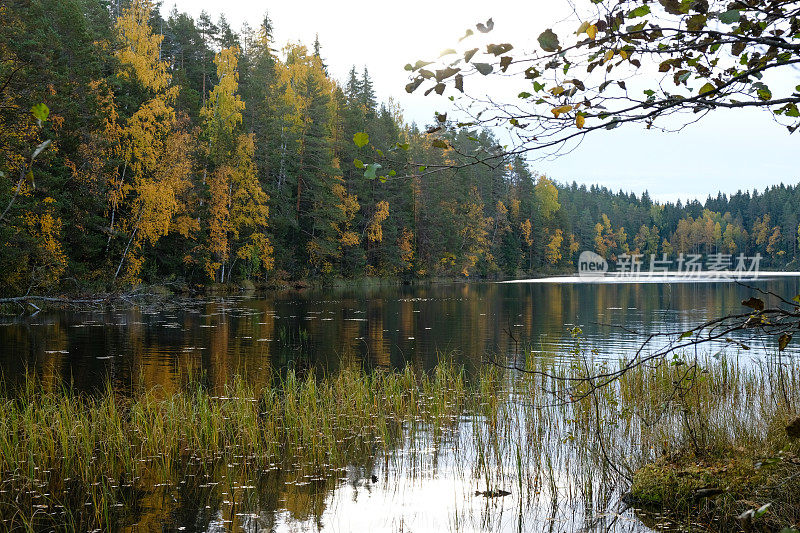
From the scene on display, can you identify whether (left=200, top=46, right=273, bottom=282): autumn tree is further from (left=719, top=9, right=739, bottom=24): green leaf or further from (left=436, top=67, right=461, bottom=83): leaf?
(left=719, top=9, right=739, bottom=24): green leaf

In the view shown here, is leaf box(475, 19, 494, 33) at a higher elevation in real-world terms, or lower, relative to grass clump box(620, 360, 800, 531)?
higher

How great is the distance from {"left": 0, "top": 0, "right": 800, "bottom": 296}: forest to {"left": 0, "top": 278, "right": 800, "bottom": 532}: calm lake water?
315 cm

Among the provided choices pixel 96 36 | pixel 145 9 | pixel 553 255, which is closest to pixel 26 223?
pixel 96 36

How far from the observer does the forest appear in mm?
24859

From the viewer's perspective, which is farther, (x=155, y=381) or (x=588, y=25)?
(x=155, y=381)

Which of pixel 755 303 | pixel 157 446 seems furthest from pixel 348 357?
pixel 755 303

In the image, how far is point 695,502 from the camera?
664cm

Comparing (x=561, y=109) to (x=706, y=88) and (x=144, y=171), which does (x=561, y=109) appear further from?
(x=144, y=171)

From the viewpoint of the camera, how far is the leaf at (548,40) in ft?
9.64

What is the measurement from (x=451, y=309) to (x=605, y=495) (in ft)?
94.7

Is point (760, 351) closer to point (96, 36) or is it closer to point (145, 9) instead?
point (96, 36)

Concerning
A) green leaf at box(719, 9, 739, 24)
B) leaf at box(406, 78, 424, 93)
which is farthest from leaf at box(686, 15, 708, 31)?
leaf at box(406, 78, 424, 93)

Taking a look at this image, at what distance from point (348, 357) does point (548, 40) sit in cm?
1652

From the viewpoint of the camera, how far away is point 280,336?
2305 centimetres
